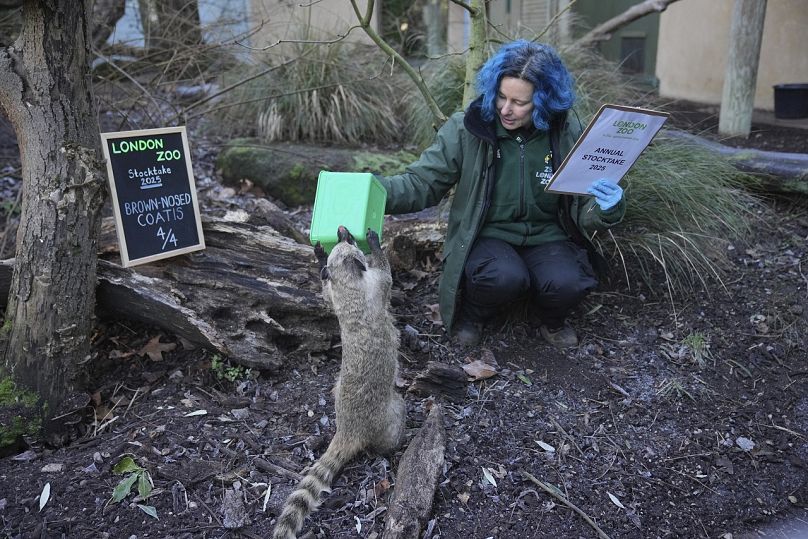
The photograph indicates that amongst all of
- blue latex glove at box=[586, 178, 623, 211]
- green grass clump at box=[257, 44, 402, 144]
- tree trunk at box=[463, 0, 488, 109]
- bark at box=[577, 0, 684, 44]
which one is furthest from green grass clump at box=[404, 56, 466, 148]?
blue latex glove at box=[586, 178, 623, 211]

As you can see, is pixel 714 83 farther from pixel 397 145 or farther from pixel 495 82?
pixel 495 82

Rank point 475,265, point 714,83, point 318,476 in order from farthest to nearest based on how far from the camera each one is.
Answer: point 714,83, point 475,265, point 318,476

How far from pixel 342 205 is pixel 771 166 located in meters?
4.32

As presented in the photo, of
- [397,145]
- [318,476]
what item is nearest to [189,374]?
[318,476]

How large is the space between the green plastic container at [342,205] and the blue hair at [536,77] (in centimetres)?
91

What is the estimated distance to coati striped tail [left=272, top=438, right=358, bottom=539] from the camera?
2465mm

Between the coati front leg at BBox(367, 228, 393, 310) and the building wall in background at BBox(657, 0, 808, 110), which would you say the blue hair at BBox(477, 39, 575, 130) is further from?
the building wall in background at BBox(657, 0, 808, 110)

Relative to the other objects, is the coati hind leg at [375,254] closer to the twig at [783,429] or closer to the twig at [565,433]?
the twig at [565,433]

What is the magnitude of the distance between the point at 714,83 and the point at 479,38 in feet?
18.5

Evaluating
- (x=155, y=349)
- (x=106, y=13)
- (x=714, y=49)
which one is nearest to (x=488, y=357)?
(x=155, y=349)

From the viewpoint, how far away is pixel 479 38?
175 inches

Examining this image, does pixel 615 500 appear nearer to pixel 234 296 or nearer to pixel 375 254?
pixel 375 254

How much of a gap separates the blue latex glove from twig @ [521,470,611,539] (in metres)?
1.41

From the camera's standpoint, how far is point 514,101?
10.8 feet
